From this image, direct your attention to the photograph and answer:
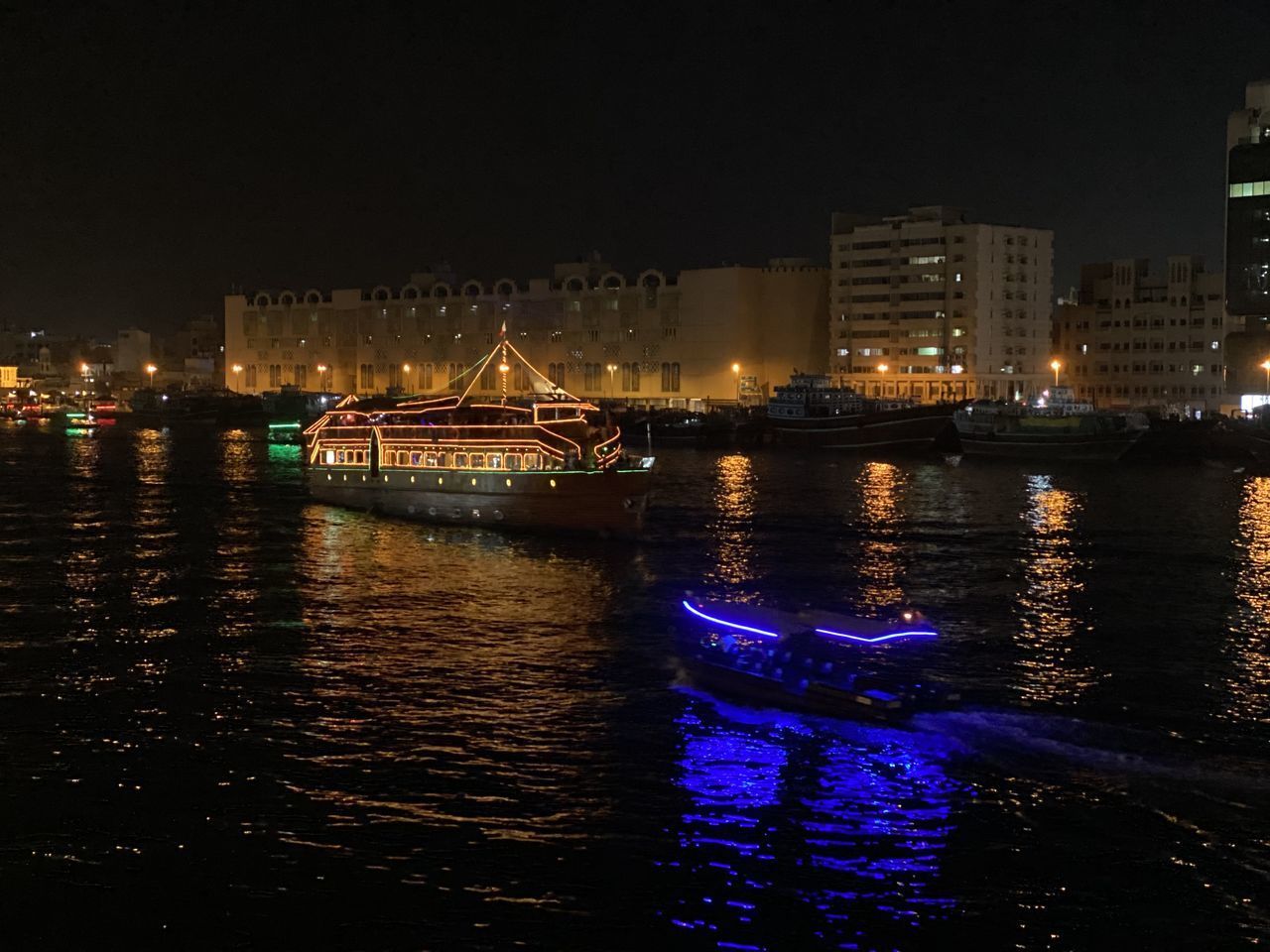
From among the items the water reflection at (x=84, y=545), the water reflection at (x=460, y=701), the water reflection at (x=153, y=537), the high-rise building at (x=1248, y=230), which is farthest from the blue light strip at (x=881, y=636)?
the high-rise building at (x=1248, y=230)

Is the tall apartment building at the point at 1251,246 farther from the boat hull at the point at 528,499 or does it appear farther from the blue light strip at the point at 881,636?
the blue light strip at the point at 881,636

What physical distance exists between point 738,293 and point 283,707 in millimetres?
103404

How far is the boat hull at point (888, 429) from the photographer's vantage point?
8188 cm

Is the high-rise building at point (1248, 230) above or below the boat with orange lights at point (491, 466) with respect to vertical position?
above

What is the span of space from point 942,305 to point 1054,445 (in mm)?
45569

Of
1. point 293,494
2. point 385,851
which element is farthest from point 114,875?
point 293,494

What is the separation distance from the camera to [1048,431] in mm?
73688

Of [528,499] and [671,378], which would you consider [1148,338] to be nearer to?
[671,378]

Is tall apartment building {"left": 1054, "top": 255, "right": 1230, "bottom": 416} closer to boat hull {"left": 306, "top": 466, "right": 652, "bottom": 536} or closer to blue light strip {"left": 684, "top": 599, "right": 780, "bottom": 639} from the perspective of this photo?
boat hull {"left": 306, "top": 466, "right": 652, "bottom": 536}

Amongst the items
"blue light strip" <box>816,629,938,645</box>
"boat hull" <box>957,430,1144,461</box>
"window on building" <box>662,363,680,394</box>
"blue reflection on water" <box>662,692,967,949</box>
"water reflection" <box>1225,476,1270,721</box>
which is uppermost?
"window on building" <box>662,363,680,394</box>

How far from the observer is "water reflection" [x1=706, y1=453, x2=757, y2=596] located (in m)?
31.6

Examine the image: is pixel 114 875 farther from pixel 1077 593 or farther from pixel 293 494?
pixel 293 494

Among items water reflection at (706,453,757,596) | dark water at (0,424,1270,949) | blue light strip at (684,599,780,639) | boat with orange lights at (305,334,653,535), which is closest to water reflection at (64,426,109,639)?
dark water at (0,424,1270,949)

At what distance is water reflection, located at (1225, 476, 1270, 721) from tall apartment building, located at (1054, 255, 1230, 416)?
69.9 metres
